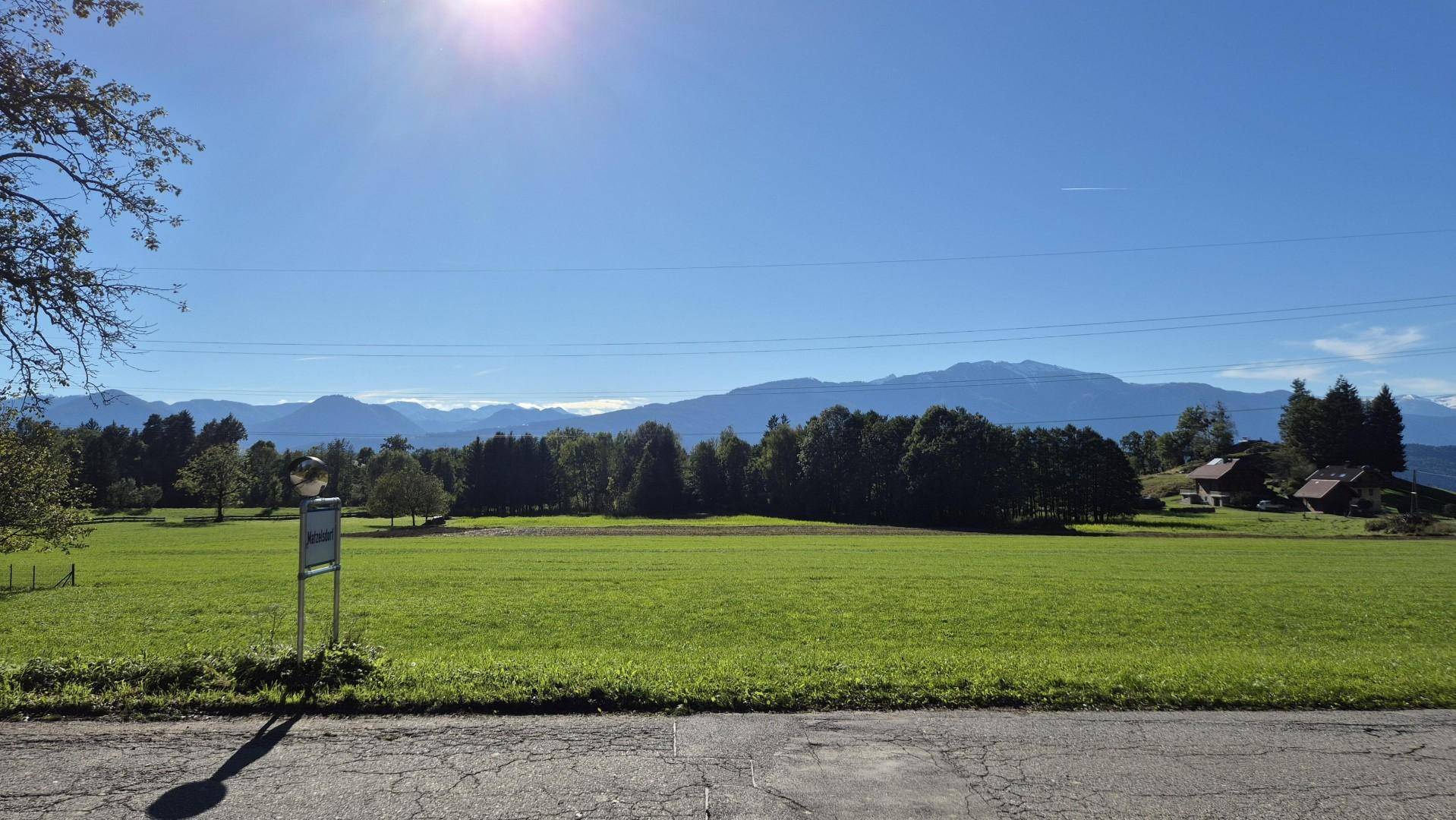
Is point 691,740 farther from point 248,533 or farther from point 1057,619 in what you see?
point 248,533

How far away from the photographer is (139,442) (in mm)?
122438

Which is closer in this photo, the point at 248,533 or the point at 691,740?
the point at 691,740

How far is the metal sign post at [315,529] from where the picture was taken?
28.8ft

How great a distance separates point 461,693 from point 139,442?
153m

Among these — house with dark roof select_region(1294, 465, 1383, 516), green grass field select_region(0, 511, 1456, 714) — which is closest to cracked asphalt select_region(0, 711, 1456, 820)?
green grass field select_region(0, 511, 1456, 714)

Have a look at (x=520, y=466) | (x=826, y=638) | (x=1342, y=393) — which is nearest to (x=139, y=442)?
(x=520, y=466)

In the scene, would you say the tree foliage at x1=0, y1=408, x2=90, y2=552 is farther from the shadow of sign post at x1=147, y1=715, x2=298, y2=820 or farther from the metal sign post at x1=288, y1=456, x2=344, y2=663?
the shadow of sign post at x1=147, y1=715, x2=298, y2=820

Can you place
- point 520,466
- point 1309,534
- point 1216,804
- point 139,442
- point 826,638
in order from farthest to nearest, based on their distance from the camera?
1. point 139,442
2. point 520,466
3. point 1309,534
4. point 826,638
5. point 1216,804

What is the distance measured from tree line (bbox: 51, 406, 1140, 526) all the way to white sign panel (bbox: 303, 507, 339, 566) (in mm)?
61918

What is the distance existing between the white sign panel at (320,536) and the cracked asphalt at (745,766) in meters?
2.36

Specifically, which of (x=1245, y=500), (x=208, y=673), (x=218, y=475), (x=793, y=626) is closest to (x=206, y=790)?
(x=208, y=673)

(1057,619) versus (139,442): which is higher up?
(139,442)

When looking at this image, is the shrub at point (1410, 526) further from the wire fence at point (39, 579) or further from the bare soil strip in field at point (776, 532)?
the wire fence at point (39, 579)

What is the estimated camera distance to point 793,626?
51.4ft
